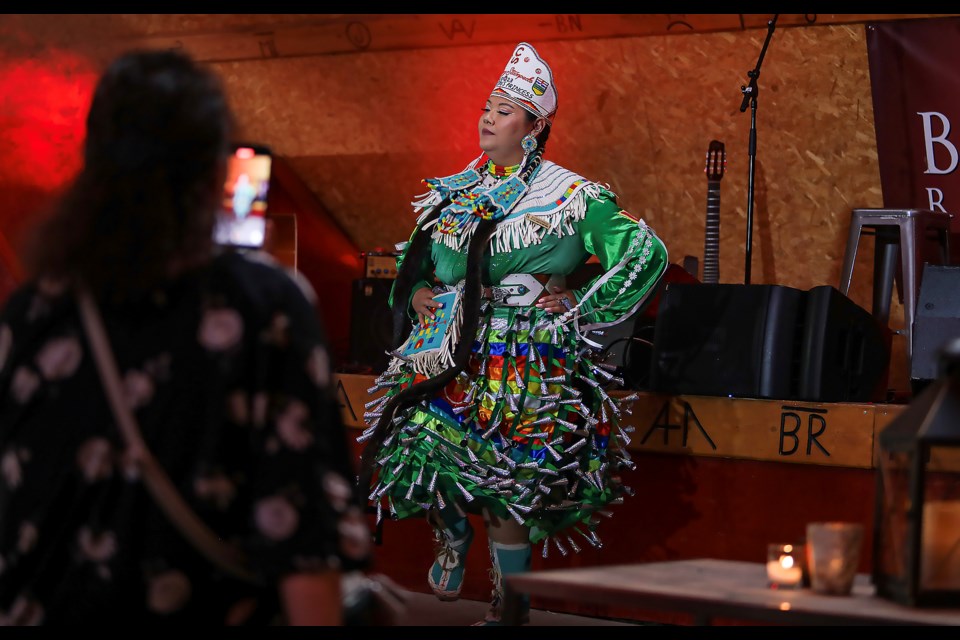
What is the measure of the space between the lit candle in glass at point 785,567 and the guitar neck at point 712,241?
8.12 feet

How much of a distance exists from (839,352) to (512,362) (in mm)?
→ 1006

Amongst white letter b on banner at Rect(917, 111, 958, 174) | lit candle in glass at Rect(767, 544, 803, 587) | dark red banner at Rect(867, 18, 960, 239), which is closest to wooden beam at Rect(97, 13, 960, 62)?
dark red banner at Rect(867, 18, 960, 239)

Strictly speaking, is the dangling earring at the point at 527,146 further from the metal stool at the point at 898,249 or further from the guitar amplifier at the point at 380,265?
the guitar amplifier at the point at 380,265

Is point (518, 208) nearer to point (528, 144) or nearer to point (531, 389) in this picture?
point (528, 144)

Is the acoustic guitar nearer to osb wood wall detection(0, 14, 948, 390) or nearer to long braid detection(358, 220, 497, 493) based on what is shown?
osb wood wall detection(0, 14, 948, 390)

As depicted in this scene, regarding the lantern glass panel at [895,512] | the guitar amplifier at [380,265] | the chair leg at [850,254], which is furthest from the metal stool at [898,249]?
the lantern glass panel at [895,512]

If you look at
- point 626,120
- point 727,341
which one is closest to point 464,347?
point 727,341

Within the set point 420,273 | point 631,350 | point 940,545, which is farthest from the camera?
point 631,350

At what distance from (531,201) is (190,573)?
211 cm

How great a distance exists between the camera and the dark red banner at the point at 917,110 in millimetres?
4758

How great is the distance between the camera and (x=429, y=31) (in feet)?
19.1

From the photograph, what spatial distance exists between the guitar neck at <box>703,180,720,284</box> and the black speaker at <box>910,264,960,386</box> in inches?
29.8

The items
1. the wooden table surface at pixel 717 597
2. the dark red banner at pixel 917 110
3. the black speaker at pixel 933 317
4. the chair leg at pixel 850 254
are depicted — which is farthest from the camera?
the dark red banner at pixel 917 110

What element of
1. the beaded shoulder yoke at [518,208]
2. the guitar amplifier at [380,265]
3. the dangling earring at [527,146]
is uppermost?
the dangling earring at [527,146]
